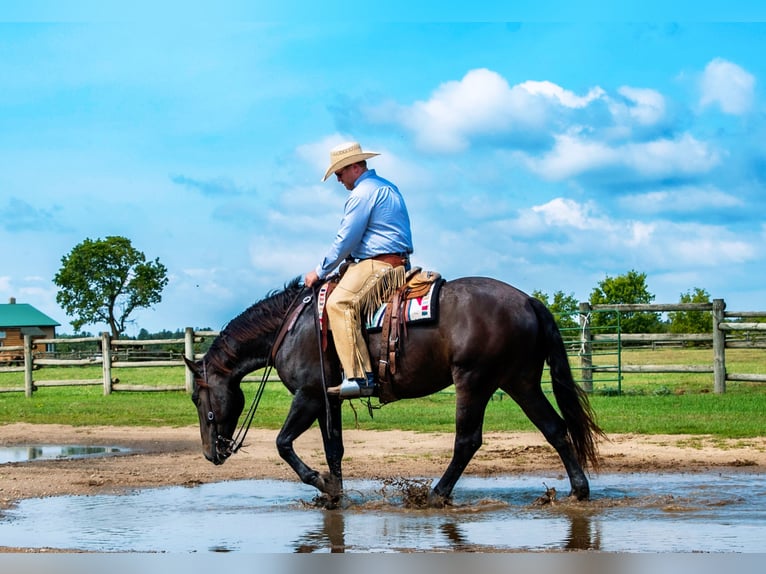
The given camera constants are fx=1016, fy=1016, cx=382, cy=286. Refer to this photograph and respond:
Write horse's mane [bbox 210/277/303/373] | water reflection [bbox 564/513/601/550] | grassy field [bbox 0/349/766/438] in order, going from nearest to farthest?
water reflection [bbox 564/513/601/550]
horse's mane [bbox 210/277/303/373]
grassy field [bbox 0/349/766/438]

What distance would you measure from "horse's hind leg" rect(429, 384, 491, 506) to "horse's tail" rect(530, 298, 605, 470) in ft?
2.46

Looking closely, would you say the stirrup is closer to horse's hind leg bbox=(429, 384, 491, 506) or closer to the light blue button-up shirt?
horse's hind leg bbox=(429, 384, 491, 506)

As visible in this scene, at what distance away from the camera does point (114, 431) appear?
16.8m

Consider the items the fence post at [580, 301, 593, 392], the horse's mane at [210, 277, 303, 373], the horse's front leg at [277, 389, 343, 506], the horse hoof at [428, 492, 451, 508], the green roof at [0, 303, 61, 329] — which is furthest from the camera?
the green roof at [0, 303, 61, 329]

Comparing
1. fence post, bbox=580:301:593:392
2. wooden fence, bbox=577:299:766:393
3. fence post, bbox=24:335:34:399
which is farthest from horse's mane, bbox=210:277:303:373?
fence post, bbox=24:335:34:399

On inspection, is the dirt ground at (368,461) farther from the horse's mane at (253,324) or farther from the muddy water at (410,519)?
the horse's mane at (253,324)

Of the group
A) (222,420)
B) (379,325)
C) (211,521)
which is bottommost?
(211,521)

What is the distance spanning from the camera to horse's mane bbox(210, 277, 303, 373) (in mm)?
8969

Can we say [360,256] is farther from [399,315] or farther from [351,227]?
[399,315]

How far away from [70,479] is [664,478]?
593 cm

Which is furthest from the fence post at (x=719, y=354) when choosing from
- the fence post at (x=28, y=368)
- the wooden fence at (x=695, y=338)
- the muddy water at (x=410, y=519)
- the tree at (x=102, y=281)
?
the tree at (x=102, y=281)

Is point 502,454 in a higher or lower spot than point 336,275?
lower

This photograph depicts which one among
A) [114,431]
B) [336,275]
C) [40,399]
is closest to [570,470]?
[336,275]

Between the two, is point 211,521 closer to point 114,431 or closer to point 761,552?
point 761,552
